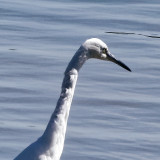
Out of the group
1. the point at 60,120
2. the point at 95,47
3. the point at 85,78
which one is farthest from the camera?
the point at 85,78

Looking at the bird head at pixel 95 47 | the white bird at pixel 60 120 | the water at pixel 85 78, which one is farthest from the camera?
the water at pixel 85 78

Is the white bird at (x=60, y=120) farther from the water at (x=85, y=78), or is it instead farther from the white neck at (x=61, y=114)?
the water at (x=85, y=78)

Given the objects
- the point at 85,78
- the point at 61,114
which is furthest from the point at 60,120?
the point at 85,78

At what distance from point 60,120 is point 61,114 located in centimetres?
5

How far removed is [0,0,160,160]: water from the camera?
31.2 feet

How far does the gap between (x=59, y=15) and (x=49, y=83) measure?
3.57m

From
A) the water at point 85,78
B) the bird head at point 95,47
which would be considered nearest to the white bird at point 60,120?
the bird head at point 95,47

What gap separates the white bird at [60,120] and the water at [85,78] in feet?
5.77

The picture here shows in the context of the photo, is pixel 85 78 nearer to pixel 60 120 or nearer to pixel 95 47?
pixel 95 47

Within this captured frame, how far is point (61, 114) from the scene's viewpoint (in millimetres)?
7211

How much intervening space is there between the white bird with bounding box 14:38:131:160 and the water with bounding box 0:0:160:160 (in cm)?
176

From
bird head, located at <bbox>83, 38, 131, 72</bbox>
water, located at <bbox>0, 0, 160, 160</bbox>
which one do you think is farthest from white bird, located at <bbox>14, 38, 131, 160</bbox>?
water, located at <bbox>0, 0, 160, 160</bbox>

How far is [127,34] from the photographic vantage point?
1415 cm

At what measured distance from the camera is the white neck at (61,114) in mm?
7161
